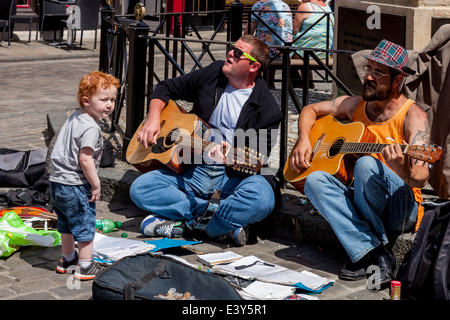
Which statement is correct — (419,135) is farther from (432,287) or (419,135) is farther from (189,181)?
(189,181)

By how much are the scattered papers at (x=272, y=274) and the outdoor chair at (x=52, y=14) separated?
12.8 meters

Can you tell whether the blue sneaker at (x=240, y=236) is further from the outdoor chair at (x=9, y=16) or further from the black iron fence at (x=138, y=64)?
the outdoor chair at (x=9, y=16)

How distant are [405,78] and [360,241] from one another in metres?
1.27

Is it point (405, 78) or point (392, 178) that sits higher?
point (405, 78)

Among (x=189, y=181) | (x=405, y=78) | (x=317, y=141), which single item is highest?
(x=405, y=78)

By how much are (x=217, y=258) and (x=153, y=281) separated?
84 centimetres

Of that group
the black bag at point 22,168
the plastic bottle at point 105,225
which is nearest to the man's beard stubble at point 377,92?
the plastic bottle at point 105,225

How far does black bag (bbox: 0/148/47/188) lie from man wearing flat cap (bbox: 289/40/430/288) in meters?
2.62

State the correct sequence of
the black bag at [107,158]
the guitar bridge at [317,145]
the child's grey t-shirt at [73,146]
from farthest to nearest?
the black bag at [107,158] < the guitar bridge at [317,145] < the child's grey t-shirt at [73,146]

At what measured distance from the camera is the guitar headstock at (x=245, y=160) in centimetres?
516

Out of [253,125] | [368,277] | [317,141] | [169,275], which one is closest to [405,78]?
[317,141]

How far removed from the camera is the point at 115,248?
493 cm

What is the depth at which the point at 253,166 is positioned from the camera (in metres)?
5.18

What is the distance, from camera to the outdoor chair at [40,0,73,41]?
53.9 ft
